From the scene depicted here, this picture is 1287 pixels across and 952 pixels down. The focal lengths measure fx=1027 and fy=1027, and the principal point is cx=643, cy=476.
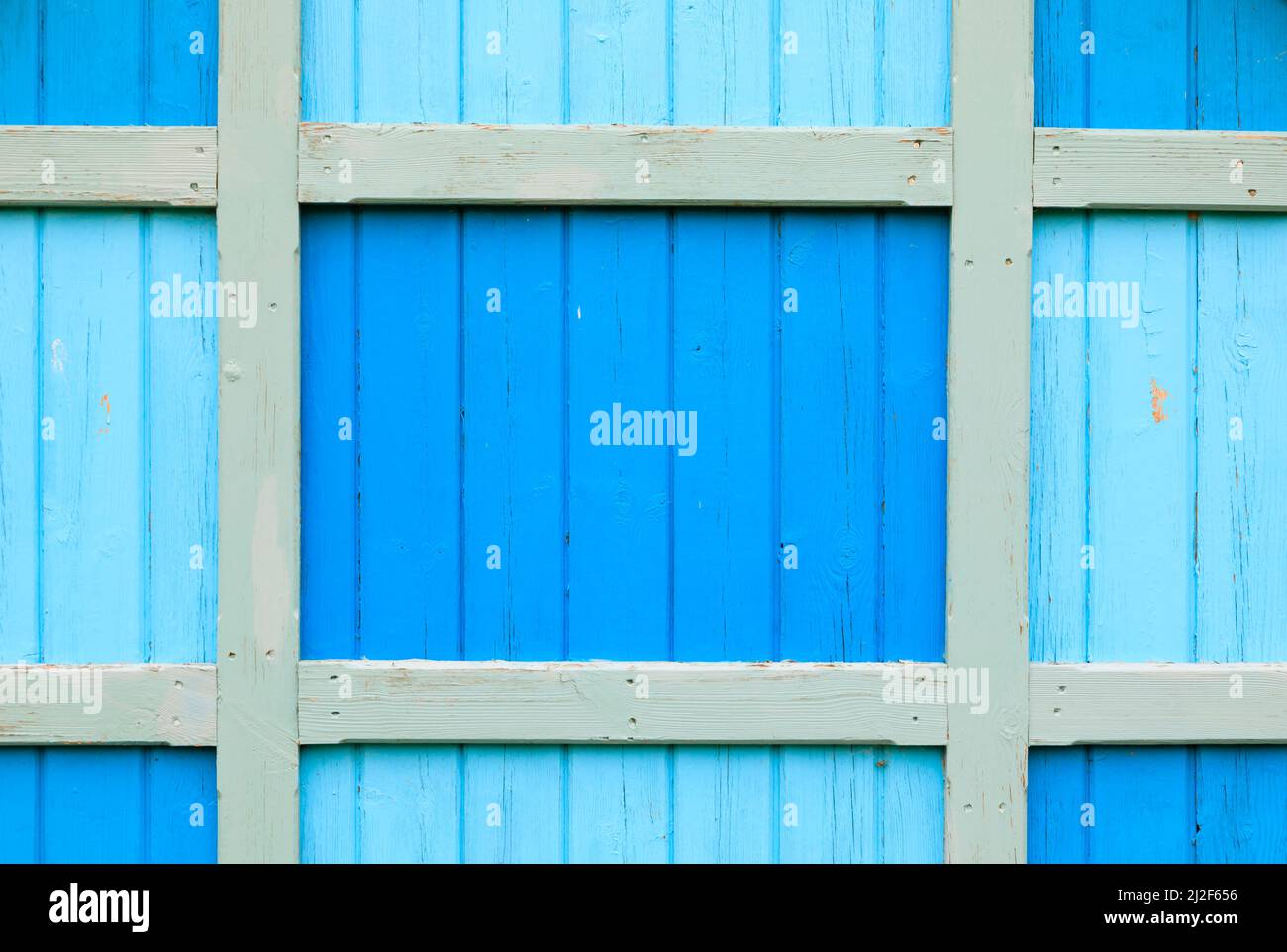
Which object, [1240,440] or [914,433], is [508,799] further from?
[1240,440]

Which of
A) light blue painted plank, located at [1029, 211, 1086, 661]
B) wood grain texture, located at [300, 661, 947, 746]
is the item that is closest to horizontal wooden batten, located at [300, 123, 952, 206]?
light blue painted plank, located at [1029, 211, 1086, 661]

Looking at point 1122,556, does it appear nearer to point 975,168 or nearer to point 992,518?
point 992,518

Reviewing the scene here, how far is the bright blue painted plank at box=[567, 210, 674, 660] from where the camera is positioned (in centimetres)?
195

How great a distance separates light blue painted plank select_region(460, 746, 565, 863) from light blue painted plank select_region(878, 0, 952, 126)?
4.56 ft

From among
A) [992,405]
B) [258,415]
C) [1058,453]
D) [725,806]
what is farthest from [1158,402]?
[258,415]

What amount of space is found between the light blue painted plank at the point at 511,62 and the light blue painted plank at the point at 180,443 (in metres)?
0.58

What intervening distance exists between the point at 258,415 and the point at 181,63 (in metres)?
0.69

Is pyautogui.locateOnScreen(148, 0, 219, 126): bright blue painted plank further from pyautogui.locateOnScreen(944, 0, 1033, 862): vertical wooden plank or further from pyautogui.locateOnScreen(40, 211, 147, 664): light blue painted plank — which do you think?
pyautogui.locateOnScreen(944, 0, 1033, 862): vertical wooden plank

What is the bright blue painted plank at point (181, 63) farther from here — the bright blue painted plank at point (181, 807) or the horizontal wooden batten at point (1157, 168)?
the horizontal wooden batten at point (1157, 168)

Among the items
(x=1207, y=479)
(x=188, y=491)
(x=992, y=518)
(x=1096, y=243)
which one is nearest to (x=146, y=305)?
(x=188, y=491)

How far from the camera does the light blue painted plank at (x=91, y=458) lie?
76.3 inches

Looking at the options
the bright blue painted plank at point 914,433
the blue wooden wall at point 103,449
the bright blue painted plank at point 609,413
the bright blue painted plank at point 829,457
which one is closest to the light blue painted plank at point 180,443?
the blue wooden wall at point 103,449
